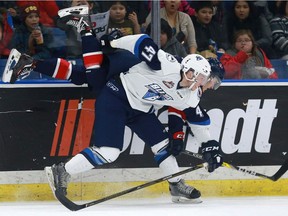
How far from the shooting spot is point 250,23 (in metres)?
6.31

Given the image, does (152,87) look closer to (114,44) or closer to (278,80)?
(114,44)

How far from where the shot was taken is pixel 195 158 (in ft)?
20.3

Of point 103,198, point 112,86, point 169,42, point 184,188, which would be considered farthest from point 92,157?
point 169,42

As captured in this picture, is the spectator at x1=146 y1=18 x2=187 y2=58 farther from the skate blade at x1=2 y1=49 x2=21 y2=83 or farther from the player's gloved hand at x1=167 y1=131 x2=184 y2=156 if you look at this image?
the skate blade at x1=2 y1=49 x2=21 y2=83

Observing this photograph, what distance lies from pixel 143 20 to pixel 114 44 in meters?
0.52

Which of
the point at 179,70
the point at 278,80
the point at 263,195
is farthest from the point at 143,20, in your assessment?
the point at 263,195

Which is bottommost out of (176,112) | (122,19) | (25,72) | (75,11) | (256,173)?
(256,173)

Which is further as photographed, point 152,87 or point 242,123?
point 242,123

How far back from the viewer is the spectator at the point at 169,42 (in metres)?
6.08

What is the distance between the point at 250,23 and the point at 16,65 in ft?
5.64

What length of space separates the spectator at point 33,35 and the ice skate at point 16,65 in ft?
0.78

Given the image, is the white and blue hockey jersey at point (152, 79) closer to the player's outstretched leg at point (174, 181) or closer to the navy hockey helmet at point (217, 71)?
the navy hockey helmet at point (217, 71)

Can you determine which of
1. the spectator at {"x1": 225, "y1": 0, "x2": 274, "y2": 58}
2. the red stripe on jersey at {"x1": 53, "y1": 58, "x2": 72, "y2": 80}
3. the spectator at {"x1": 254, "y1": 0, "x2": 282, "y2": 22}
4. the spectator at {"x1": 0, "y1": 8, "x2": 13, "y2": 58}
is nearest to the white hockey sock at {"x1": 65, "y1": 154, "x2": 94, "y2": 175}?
the red stripe on jersey at {"x1": 53, "y1": 58, "x2": 72, "y2": 80}

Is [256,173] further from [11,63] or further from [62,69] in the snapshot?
[11,63]
